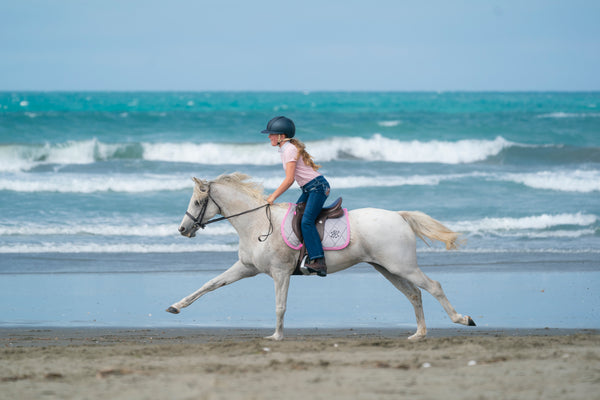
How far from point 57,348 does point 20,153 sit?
25.8 metres

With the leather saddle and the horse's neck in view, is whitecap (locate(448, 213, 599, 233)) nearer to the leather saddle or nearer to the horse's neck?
the leather saddle

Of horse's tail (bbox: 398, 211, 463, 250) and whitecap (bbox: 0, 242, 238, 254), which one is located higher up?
horse's tail (bbox: 398, 211, 463, 250)

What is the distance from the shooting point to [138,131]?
1474 inches

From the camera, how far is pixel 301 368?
5809 millimetres

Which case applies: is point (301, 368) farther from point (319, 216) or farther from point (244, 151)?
point (244, 151)

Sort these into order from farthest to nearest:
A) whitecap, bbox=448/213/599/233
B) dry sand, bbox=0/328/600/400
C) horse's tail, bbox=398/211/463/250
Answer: whitecap, bbox=448/213/599/233 → horse's tail, bbox=398/211/463/250 → dry sand, bbox=0/328/600/400

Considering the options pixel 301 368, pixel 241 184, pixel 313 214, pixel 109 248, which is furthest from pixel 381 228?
pixel 109 248

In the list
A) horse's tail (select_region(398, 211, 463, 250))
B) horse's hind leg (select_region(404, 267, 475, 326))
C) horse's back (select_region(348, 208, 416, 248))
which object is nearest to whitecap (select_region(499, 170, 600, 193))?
horse's tail (select_region(398, 211, 463, 250))

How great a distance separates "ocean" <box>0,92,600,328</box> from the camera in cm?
1065

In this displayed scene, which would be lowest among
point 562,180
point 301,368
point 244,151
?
point 301,368

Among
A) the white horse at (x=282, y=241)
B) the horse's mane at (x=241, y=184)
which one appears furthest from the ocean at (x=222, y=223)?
the horse's mane at (x=241, y=184)

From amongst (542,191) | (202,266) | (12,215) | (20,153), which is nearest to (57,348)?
(202,266)

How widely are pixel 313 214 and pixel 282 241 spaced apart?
0.42 meters

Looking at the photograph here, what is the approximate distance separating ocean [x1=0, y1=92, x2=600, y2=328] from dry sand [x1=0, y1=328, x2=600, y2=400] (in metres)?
1.79
